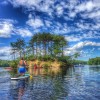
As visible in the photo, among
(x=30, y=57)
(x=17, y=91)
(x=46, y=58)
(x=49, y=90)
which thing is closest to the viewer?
(x=17, y=91)

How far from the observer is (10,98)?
78.6ft

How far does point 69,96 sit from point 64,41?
11261 centimetres

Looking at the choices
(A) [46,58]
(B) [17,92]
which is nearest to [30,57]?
(A) [46,58]

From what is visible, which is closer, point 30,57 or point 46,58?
point 46,58

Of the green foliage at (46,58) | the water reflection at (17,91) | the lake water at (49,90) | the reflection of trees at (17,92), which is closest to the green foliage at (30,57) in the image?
the green foliage at (46,58)

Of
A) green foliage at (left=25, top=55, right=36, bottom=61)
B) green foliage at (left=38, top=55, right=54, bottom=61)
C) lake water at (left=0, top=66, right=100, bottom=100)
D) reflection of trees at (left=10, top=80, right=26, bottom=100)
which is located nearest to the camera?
lake water at (left=0, top=66, right=100, bottom=100)

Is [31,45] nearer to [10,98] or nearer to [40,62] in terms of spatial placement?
[40,62]

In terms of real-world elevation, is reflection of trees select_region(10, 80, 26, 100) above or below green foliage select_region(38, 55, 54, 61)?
below

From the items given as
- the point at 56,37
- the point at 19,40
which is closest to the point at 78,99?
the point at 56,37

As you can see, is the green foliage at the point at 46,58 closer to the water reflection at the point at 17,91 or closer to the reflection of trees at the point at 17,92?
the water reflection at the point at 17,91

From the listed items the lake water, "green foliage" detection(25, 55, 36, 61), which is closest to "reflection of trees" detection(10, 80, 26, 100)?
the lake water

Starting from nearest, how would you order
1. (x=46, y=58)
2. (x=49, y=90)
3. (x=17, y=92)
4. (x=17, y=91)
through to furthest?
(x=17, y=92) < (x=17, y=91) < (x=49, y=90) < (x=46, y=58)

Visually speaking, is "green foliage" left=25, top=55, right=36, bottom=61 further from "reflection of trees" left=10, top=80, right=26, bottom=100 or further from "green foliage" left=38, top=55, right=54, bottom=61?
"reflection of trees" left=10, top=80, right=26, bottom=100

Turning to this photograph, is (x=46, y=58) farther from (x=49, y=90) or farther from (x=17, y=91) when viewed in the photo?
(x=17, y=91)
